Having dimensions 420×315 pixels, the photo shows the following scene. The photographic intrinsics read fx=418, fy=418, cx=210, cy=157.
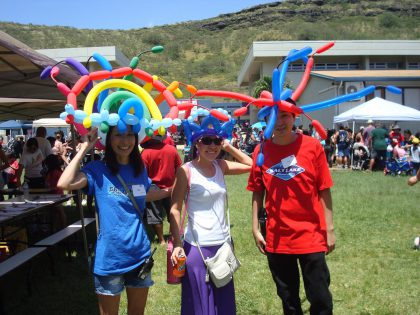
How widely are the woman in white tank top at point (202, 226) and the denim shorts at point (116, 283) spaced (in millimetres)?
263

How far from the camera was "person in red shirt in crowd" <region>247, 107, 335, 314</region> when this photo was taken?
8.84 ft

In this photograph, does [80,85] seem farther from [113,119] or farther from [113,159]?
[113,159]

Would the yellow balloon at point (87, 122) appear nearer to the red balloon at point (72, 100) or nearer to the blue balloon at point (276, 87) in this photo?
the red balloon at point (72, 100)

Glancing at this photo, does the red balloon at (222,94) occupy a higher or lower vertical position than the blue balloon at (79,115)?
higher

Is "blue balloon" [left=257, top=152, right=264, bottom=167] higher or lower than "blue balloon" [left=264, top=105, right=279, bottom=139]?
lower

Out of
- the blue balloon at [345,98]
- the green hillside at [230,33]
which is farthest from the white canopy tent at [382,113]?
the green hillside at [230,33]

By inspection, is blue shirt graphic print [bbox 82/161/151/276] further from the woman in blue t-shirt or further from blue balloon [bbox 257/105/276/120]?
blue balloon [bbox 257/105/276/120]

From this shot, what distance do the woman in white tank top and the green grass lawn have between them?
4.58ft

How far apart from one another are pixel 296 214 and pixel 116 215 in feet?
3.75

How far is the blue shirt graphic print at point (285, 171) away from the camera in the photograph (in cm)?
272

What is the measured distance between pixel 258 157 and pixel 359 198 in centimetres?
717

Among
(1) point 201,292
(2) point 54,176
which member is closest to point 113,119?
(1) point 201,292

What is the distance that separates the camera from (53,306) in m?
4.21

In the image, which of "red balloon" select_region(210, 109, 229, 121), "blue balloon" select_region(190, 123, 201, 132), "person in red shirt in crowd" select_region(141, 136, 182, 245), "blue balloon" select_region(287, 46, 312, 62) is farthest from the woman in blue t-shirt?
"person in red shirt in crowd" select_region(141, 136, 182, 245)
